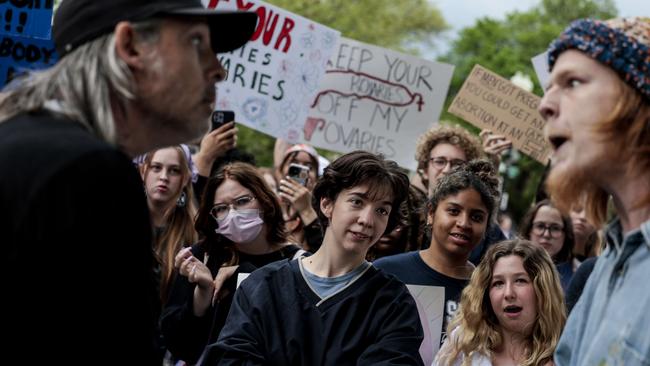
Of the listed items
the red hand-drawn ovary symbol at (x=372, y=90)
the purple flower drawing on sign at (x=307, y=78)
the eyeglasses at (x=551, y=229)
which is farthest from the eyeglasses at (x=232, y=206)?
the red hand-drawn ovary symbol at (x=372, y=90)

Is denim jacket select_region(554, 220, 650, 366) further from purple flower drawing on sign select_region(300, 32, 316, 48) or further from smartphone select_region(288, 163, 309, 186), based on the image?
purple flower drawing on sign select_region(300, 32, 316, 48)

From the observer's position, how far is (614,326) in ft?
7.32

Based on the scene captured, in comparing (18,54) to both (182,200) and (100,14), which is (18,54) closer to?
(182,200)

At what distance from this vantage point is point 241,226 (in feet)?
18.8

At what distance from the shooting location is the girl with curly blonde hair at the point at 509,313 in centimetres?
481

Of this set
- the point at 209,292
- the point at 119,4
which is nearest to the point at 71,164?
the point at 119,4

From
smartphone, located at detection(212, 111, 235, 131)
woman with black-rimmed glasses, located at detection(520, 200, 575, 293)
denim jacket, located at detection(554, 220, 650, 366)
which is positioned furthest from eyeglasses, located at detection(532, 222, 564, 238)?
denim jacket, located at detection(554, 220, 650, 366)

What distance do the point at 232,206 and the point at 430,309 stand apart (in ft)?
4.54

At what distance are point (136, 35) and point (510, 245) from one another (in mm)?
3361

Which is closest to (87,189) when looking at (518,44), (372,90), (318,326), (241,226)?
(318,326)

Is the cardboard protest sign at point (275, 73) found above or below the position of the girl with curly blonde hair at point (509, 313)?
above

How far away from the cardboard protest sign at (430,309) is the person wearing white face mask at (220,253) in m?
0.75

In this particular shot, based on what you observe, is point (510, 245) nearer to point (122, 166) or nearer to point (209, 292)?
point (209, 292)

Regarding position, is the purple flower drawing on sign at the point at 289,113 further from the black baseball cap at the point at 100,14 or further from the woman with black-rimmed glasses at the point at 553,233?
the black baseball cap at the point at 100,14
